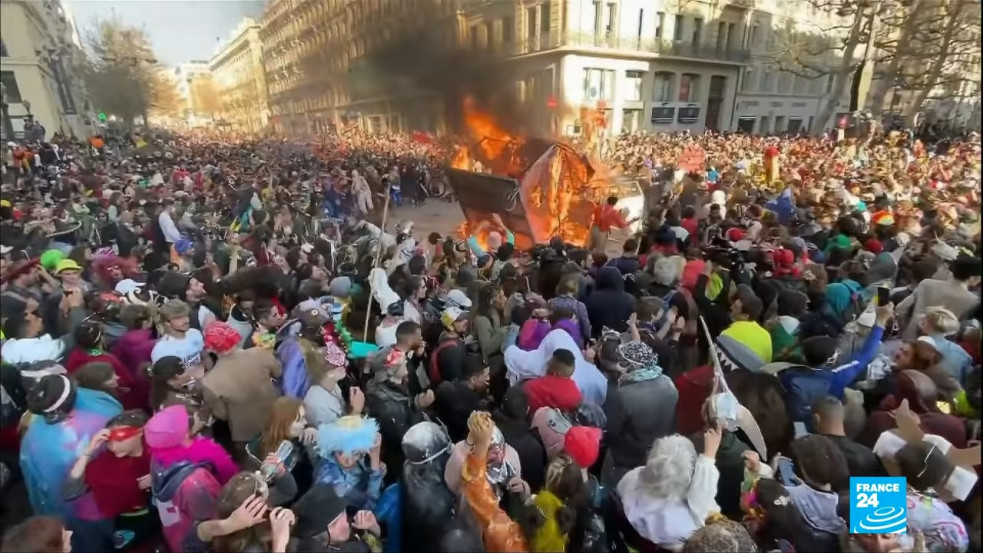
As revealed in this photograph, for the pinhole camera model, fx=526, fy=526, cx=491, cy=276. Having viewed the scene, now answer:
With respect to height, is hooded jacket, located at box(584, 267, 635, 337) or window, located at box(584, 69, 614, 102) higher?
window, located at box(584, 69, 614, 102)

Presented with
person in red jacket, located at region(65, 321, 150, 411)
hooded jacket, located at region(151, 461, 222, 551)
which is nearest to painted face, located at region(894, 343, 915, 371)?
hooded jacket, located at region(151, 461, 222, 551)

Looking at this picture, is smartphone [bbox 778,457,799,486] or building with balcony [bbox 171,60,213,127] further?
building with balcony [bbox 171,60,213,127]

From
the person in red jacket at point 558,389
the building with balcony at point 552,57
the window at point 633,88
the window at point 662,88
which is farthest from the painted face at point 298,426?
the window at point 662,88

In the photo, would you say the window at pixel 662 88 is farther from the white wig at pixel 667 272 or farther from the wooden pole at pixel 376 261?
the wooden pole at pixel 376 261

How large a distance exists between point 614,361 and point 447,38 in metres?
2.79

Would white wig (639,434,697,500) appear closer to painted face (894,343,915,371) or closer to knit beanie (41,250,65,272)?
painted face (894,343,915,371)

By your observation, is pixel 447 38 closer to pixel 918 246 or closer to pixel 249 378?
pixel 249 378

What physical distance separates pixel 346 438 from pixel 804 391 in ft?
7.91

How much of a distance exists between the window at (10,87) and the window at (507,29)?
307 cm

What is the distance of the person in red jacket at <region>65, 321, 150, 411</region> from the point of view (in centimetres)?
294

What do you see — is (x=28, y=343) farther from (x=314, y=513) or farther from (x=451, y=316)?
(x=451, y=316)

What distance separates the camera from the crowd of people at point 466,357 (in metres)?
2.09

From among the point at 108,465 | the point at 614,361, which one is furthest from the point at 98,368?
the point at 614,361

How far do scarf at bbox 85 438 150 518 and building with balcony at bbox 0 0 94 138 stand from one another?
214cm
